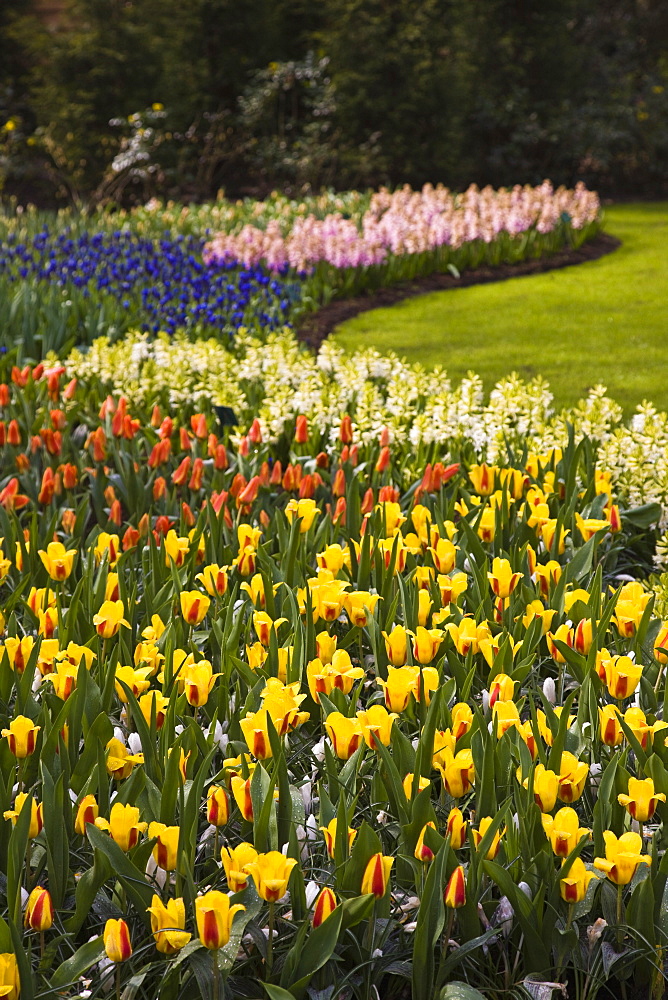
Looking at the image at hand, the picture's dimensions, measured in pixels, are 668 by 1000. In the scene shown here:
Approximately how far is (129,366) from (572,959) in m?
4.10

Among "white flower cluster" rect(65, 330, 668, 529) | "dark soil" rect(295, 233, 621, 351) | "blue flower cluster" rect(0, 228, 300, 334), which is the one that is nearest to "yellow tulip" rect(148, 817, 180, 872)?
"white flower cluster" rect(65, 330, 668, 529)

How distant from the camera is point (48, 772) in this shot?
1.81 m

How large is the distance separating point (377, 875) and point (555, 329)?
7.00 metres

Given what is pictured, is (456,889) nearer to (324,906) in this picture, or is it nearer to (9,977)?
(324,906)

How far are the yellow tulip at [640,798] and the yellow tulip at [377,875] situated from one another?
43cm

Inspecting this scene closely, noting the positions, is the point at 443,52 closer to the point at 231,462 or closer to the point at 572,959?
the point at 231,462

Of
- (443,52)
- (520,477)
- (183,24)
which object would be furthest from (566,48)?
(520,477)

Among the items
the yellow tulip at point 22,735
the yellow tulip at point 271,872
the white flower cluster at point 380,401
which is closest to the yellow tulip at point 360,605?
the yellow tulip at point 22,735

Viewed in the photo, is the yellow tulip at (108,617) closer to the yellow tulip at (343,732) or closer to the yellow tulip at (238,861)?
the yellow tulip at (343,732)

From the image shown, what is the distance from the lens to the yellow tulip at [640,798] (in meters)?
1.72

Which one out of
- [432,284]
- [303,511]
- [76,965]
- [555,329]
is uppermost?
[432,284]

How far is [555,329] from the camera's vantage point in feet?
26.5

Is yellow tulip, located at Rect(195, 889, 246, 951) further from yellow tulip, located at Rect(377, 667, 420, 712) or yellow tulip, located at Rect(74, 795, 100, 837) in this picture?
yellow tulip, located at Rect(377, 667, 420, 712)

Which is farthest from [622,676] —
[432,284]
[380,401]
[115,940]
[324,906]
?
[432,284]
